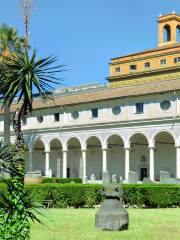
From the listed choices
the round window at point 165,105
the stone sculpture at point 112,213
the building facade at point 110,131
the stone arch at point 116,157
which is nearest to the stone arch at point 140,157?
the building facade at point 110,131

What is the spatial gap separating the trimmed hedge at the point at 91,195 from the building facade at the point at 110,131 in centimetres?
2325

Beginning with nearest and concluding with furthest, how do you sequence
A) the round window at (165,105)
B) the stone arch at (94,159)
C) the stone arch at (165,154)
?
1. the round window at (165,105)
2. the stone arch at (165,154)
3. the stone arch at (94,159)

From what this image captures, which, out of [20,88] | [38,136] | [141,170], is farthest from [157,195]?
[38,136]

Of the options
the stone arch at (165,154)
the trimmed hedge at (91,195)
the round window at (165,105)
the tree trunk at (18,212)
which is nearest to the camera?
the tree trunk at (18,212)

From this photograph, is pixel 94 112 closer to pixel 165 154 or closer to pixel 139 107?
pixel 139 107

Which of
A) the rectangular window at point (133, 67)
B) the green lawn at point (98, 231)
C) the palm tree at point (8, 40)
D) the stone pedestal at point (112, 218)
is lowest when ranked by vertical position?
the green lawn at point (98, 231)

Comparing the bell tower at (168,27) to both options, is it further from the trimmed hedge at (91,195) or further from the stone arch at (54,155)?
the trimmed hedge at (91,195)

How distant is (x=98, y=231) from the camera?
14414mm

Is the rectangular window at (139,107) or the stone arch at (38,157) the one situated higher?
the rectangular window at (139,107)

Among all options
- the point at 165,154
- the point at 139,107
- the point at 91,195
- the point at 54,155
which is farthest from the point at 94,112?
the point at 91,195

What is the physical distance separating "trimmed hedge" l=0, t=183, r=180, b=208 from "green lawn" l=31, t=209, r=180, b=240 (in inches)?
167

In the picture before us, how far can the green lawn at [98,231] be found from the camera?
43.9 feet

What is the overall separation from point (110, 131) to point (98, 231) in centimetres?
3814

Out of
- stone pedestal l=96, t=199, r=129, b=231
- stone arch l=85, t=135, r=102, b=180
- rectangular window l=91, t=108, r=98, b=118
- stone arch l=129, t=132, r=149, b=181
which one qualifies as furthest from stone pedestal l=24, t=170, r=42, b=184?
stone arch l=85, t=135, r=102, b=180
